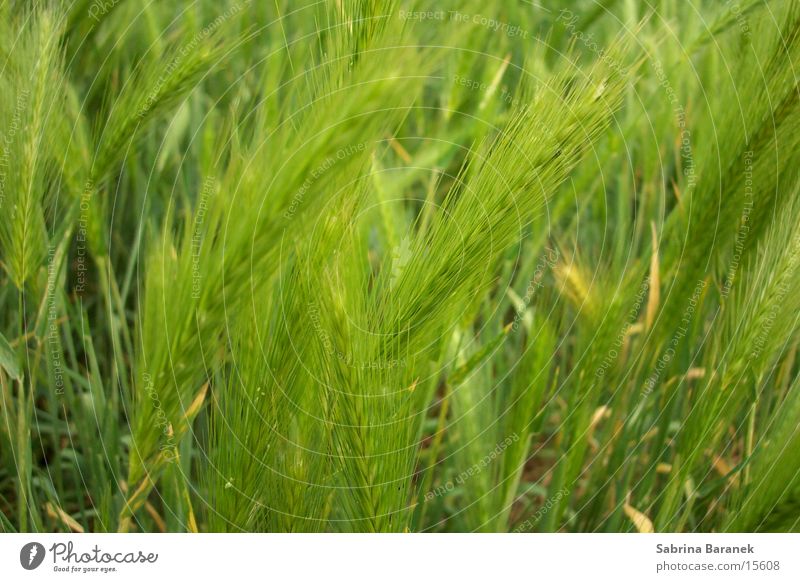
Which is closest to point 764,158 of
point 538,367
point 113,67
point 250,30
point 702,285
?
point 702,285

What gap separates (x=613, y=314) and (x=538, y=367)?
0.09m

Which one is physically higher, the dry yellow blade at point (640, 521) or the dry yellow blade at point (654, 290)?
the dry yellow blade at point (654, 290)

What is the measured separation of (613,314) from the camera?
756 mm

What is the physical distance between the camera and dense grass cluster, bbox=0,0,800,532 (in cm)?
62

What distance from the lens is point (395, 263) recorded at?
69cm
